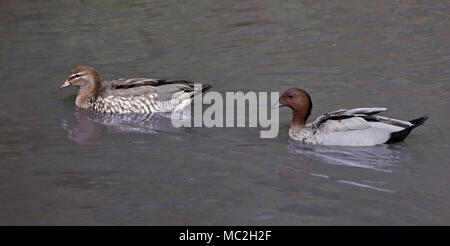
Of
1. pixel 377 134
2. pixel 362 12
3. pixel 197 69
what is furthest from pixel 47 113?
pixel 362 12

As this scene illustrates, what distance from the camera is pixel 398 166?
7.60m

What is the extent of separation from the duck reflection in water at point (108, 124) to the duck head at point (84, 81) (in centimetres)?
29

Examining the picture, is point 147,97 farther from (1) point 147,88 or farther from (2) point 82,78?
(2) point 82,78

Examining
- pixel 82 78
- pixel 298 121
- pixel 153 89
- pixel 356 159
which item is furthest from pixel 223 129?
pixel 82 78

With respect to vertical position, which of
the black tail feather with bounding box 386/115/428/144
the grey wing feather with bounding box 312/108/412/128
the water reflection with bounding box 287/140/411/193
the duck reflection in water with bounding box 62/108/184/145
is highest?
the grey wing feather with bounding box 312/108/412/128

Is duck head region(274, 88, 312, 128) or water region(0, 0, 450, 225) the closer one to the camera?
water region(0, 0, 450, 225)

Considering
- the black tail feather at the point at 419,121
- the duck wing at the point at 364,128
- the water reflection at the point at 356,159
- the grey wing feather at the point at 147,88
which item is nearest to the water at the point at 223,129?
the water reflection at the point at 356,159

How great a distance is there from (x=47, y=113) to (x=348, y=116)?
14.4ft

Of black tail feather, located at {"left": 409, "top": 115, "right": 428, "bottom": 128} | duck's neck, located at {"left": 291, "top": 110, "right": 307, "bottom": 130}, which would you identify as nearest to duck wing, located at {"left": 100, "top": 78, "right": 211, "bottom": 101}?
duck's neck, located at {"left": 291, "top": 110, "right": 307, "bottom": 130}

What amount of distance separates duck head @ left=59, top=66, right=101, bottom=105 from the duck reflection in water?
29 cm

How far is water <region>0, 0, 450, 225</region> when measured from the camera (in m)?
6.66

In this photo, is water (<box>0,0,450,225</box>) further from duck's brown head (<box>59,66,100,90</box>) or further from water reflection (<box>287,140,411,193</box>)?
duck's brown head (<box>59,66,100,90</box>)

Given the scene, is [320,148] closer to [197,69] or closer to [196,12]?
[197,69]

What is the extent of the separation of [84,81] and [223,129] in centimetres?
281
